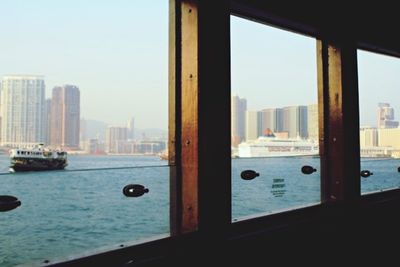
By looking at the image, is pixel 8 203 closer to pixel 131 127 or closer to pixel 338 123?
→ pixel 131 127

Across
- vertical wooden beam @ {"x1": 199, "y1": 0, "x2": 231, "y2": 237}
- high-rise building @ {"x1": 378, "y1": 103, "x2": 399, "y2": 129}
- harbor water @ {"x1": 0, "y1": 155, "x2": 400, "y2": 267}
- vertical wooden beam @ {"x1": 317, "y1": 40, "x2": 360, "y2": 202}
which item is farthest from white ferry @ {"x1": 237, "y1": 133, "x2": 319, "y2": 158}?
high-rise building @ {"x1": 378, "y1": 103, "x2": 399, "y2": 129}

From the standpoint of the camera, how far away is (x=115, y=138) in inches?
73.1

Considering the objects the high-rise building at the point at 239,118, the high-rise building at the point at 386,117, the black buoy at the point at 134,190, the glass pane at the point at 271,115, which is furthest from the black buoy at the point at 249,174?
the high-rise building at the point at 386,117

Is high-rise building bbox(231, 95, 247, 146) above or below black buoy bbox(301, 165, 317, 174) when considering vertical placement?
above

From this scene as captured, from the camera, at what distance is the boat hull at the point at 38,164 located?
1244 millimetres

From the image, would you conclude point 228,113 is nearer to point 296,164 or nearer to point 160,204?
point 160,204

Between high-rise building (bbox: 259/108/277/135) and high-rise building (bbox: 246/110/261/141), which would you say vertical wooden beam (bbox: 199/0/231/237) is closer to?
high-rise building (bbox: 246/110/261/141)

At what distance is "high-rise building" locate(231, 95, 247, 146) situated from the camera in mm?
1878

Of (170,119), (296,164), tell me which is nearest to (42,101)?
(170,119)

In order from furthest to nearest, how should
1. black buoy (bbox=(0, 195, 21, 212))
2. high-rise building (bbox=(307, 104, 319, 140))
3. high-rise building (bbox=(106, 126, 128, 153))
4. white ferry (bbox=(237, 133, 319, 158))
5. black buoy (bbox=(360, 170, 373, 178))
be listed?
black buoy (bbox=(360, 170, 373, 178))
high-rise building (bbox=(307, 104, 319, 140))
white ferry (bbox=(237, 133, 319, 158))
high-rise building (bbox=(106, 126, 128, 153))
black buoy (bbox=(0, 195, 21, 212))

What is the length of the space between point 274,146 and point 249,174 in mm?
1805

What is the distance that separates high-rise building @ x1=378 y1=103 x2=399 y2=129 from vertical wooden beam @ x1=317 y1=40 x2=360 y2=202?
780 millimetres

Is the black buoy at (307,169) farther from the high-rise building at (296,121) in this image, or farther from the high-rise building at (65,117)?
the high-rise building at (65,117)

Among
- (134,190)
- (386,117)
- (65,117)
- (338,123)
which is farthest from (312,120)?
(65,117)
